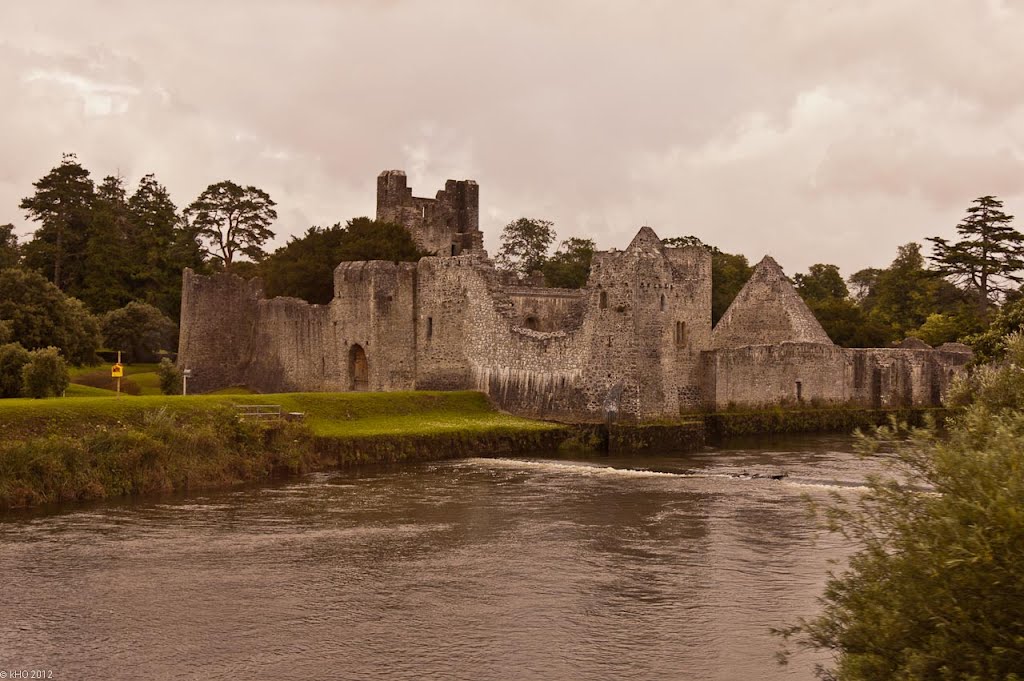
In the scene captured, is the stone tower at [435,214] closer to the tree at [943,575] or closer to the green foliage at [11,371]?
the green foliage at [11,371]

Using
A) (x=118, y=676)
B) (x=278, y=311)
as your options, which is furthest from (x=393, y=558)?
(x=278, y=311)

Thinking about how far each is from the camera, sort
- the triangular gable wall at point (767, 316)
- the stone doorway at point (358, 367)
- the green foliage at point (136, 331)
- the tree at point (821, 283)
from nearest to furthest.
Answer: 1. the stone doorway at point (358, 367)
2. the triangular gable wall at point (767, 316)
3. the green foliage at point (136, 331)
4. the tree at point (821, 283)

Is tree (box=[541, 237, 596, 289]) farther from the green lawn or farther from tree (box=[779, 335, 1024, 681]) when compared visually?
tree (box=[779, 335, 1024, 681])

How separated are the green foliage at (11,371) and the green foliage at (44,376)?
1041 mm

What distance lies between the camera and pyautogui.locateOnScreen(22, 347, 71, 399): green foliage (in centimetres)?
2952

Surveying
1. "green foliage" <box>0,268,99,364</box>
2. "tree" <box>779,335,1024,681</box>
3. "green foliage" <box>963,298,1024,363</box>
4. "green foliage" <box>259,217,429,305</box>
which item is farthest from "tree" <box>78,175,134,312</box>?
"tree" <box>779,335,1024,681</box>

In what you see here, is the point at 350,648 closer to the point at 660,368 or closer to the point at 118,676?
the point at 118,676

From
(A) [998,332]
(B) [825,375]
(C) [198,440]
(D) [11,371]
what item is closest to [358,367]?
(D) [11,371]

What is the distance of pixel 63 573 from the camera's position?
662 inches

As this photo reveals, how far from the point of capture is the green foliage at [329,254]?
172ft

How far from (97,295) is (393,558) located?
51018 millimetres

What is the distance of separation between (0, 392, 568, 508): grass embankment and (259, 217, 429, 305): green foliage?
18.0 metres

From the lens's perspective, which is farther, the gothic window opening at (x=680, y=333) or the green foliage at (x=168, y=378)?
the gothic window opening at (x=680, y=333)

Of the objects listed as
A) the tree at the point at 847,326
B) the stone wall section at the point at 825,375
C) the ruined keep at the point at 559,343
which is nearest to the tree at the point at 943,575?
the ruined keep at the point at 559,343
